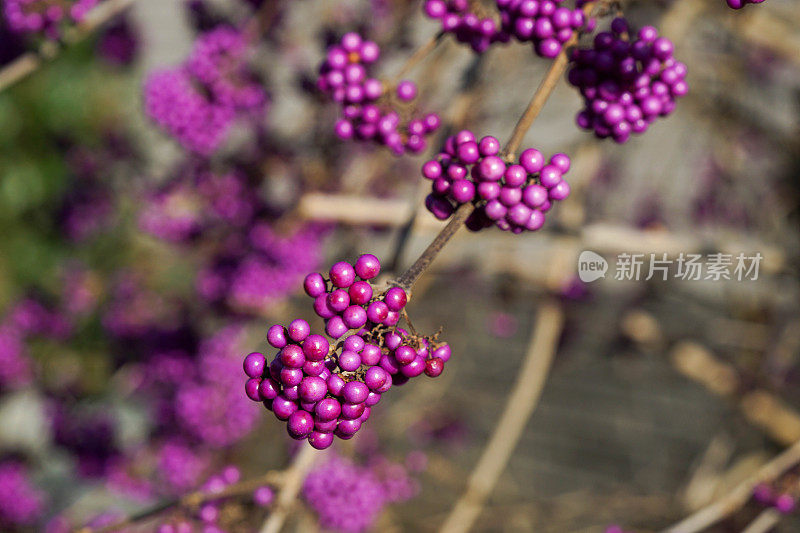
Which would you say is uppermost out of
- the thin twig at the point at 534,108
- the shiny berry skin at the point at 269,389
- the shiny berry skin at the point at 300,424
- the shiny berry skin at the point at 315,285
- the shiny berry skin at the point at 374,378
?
the thin twig at the point at 534,108

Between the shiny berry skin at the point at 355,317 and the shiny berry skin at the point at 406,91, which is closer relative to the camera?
the shiny berry skin at the point at 355,317

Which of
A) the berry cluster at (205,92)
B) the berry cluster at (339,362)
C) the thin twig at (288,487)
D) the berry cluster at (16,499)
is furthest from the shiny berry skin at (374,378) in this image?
the berry cluster at (16,499)

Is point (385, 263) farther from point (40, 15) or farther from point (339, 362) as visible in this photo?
point (40, 15)

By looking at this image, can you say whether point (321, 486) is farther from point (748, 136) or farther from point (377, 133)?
point (748, 136)

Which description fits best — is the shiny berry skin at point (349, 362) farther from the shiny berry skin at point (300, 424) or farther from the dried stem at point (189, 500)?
the dried stem at point (189, 500)

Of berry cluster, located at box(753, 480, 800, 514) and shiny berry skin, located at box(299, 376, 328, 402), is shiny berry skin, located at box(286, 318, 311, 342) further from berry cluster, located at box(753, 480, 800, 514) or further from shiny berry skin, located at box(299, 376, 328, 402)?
berry cluster, located at box(753, 480, 800, 514)

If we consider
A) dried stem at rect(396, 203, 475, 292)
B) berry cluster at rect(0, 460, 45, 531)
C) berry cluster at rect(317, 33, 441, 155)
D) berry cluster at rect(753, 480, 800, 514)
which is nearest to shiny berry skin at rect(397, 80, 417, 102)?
berry cluster at rect(317, 33, 441, 155)

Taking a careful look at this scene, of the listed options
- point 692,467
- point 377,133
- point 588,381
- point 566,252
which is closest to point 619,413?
point 588,381
